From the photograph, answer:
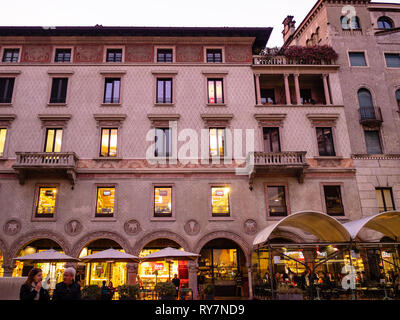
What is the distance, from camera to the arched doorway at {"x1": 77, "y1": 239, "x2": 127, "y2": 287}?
21156 mm

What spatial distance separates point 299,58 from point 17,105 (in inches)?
894

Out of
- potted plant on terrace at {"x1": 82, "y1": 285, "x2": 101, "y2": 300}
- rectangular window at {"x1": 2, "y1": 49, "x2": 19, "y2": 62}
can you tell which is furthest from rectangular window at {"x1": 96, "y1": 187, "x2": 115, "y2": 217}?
rectangular window at {"x1": 2, "y1": 49, "x2": 19, "y2": 62}

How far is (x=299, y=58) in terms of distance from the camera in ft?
85.5

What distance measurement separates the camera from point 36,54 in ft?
83.0

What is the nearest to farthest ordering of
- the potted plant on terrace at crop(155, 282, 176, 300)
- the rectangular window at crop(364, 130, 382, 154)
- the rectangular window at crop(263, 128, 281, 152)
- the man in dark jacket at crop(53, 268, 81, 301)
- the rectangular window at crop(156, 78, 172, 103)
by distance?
the man in dark jacket at crop(53, 268, 81, 301) → the potted plant on terrace at crop(155, 282, 176, 300) → the rectangular window at crop(263, 128, 281, 152) → the rectangular window at crop(364, 130, 382, 154) → the rectangular window at crop(156, 78, 172, 103)

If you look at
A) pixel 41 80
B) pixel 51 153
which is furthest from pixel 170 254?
pixel 41 80

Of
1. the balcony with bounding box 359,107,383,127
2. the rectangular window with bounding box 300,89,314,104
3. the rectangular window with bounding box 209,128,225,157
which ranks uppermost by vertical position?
the rectangular window with bounding box 300,89,314,104

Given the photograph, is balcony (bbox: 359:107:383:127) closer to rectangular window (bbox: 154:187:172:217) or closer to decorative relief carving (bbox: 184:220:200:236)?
decorative relief carving (bbox: 184:220:200:236)

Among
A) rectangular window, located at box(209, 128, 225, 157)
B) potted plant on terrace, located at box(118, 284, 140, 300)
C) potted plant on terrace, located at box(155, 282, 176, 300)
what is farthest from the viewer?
rectangular window, located at box(209, 128, 225, 157)

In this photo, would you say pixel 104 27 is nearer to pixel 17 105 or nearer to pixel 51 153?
pixel 17 105

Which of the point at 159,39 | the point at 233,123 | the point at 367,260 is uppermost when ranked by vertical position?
the point at 159,39

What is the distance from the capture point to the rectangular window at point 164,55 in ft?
85.4

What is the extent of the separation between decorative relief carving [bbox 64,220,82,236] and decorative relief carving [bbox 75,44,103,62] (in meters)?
13.0

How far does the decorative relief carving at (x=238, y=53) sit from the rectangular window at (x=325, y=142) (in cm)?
826
